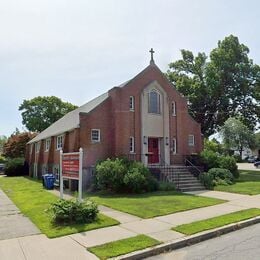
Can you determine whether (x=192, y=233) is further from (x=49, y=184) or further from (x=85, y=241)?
(x=49, y=184)

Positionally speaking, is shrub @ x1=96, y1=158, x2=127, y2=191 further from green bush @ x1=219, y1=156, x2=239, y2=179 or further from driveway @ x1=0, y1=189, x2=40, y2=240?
green bush @ x1=219, y1=156, x2=239, y2=179

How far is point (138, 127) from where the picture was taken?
80.6ft

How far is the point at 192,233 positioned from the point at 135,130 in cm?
1535

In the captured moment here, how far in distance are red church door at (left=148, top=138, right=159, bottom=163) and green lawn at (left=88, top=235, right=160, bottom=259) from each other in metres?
16.2

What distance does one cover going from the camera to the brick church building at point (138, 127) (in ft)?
76.2

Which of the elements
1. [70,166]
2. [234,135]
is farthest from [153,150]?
[234,135]

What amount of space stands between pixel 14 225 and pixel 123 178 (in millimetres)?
8520

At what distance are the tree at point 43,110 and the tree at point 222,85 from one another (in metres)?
34.9

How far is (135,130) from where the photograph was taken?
24.4 meters

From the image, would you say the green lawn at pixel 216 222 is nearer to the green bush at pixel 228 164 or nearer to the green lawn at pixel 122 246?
the green lawn at pixel 122 246

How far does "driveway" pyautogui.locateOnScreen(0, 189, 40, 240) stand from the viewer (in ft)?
33.6

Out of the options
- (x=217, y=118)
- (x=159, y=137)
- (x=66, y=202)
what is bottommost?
(x=66, y=202)

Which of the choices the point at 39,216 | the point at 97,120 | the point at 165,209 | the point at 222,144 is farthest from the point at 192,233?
the point at 222,144

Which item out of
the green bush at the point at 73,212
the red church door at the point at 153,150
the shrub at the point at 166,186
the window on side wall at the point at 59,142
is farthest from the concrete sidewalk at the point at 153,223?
the window on side wall at the point at 59,142
